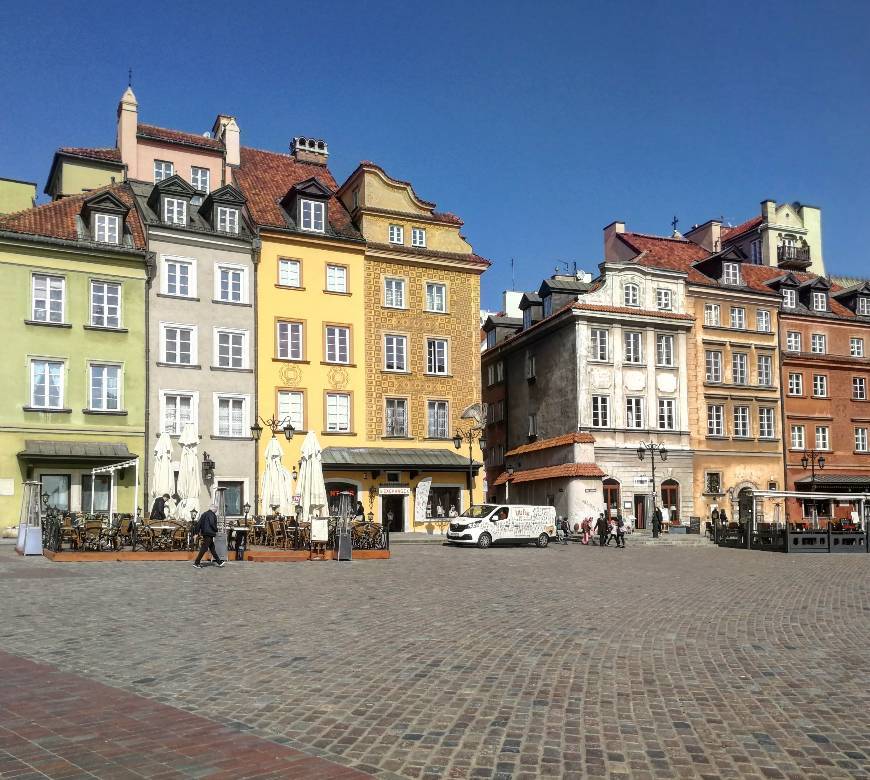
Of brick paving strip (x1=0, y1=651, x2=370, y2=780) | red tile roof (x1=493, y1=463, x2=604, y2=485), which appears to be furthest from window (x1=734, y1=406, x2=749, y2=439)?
brick paving strip (x1=0, y1=651, x2=370, y2=780)

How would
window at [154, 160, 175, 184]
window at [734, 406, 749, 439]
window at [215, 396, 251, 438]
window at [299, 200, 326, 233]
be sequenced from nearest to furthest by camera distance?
window at [215, 396, 251, 438], window at [299, 200, 326, 233], window at [154, 160, 175, 184], window at [734, 406, 749, 439]

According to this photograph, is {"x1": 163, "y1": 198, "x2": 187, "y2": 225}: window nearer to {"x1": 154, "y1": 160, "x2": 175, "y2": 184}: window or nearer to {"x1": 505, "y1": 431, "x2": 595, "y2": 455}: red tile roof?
{"x1": 154, "y1": 160, "x2": 175, "y2": 184}: window

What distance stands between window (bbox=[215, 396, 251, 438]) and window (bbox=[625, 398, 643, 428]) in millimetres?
19862

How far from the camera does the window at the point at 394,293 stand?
1743 inches

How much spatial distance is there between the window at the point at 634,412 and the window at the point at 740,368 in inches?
261

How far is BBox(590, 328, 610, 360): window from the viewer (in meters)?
48.5

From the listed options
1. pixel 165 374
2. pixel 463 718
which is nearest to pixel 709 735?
pixel 463 718

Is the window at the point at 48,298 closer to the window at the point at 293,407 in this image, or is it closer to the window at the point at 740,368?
the window at the point at 293,407

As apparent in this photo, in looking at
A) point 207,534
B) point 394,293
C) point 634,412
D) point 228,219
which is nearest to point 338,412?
point 394,293

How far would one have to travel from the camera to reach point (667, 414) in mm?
49688

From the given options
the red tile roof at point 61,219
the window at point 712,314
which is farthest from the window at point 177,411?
the window at point 712,314

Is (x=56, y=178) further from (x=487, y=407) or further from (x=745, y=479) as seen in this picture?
(x=745, y=479)

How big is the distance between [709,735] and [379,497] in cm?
3560

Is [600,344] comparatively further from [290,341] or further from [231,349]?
[231,349]
